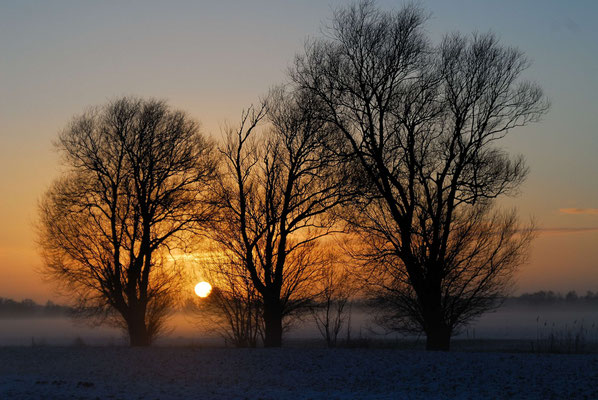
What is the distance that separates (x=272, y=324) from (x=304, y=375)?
8.99 m

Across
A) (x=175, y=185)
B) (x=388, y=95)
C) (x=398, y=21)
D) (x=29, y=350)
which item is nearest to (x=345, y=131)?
(x=388, y=95)

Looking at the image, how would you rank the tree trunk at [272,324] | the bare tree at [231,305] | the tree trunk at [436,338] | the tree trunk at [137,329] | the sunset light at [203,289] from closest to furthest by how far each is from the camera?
the tree trunk at [436,338]
the tree trunk at [272,324]
the bare tree at [231,305]
the tree trunk at [137,329]
the sunset light at [203,289]

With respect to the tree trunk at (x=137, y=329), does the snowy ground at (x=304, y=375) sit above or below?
below

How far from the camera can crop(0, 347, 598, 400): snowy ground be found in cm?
1725

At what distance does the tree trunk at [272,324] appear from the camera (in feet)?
95.3

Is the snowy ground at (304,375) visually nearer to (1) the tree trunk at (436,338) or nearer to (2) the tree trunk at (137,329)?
(1) the tree trunk at (436,338)

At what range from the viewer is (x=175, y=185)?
108ft

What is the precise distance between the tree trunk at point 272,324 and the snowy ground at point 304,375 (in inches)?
155

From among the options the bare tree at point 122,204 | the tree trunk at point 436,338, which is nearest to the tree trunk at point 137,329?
the bare tree at point 122,204

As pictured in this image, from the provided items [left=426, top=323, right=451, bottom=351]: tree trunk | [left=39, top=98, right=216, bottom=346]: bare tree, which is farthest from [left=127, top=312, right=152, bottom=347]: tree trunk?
[left=426, top=323, right=451, bottom=351]: tree trunk

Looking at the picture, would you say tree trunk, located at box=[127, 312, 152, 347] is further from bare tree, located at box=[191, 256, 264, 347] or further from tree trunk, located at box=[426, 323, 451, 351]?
tree trunk, located at box=[426, 323, 451, 351]

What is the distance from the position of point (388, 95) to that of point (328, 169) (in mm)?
4934

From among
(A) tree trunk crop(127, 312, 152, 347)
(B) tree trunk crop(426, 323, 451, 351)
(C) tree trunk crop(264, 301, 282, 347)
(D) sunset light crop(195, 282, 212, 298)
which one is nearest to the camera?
(B) tree trunk crop(426, 323, 451, 351)

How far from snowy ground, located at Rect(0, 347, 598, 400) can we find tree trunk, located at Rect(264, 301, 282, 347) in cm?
393
